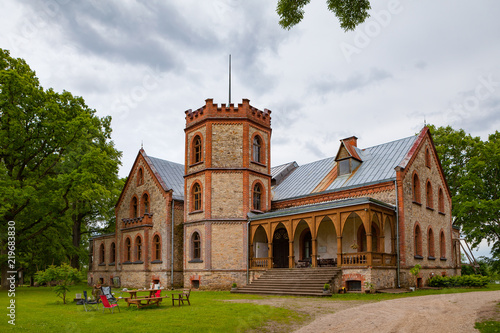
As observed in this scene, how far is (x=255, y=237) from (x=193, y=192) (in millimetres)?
5010

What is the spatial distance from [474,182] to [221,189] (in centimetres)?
→ 2008

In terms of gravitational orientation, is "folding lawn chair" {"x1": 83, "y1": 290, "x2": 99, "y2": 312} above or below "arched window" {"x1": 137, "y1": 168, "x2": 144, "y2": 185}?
below

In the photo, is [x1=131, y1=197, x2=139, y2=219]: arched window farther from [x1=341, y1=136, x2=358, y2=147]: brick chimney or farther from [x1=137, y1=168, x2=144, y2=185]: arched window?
[x1=341, y1=136, x2=358, y2=147]: brick chimney

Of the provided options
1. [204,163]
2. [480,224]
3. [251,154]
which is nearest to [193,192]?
[204,163]

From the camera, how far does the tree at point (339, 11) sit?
9.80 meters

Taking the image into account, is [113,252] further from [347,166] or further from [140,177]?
[347,166]

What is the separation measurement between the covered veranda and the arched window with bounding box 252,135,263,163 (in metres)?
4.31

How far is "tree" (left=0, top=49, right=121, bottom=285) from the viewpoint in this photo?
950 inches

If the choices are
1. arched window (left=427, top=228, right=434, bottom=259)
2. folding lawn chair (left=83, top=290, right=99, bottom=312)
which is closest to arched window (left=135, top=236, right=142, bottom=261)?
folding lawn chair (left=83, top=290, right=99, bottom=312)

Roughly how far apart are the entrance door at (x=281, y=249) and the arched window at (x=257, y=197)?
2160 mm

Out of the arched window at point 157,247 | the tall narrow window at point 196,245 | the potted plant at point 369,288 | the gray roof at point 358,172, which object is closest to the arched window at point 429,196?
the gray roof at point 358,172

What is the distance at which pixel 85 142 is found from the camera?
86.9 feet

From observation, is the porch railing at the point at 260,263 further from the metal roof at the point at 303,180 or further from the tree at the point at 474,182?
the tree at the point at 474,182

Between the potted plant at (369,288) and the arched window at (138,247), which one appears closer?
the potted plant at (369,288)
